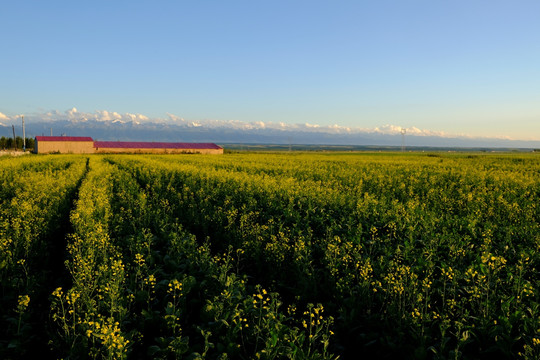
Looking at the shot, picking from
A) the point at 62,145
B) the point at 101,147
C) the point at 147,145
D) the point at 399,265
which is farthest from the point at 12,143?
the point at 399,265

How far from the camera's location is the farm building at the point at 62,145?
92000 mm

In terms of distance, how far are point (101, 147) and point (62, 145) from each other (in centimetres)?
1104

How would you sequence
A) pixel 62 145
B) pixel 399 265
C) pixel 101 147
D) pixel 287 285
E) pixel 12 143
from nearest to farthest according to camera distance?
pixel 399 265
pixel 287 285
pixel 62 145
pixel 101 147
pixel 12 143

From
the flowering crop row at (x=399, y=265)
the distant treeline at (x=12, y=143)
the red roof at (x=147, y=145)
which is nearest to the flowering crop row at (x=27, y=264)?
the flowering crop row at (x=399, y=265)

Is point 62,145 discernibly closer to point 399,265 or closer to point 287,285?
point 287,285

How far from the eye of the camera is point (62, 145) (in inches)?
3718

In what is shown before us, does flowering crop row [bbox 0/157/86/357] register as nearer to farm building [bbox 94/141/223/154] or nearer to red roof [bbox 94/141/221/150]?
farm building [bbox 94/141/223/154]

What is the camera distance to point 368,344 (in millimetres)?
5324

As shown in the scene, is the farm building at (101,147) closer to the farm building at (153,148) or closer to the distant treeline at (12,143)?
the farm building at (153,148)

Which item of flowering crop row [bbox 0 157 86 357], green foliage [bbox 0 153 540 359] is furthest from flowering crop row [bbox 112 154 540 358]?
flowering crop row [bbox 0 157 86 357]

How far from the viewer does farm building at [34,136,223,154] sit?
305ft

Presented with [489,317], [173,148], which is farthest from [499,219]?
[173,148]

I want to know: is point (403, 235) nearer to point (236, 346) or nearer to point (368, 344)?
point (368, 344)

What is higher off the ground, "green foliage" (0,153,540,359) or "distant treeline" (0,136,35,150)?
"distant treeline" (0,136,35,150)
